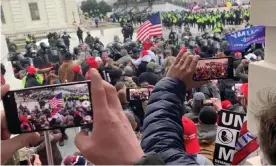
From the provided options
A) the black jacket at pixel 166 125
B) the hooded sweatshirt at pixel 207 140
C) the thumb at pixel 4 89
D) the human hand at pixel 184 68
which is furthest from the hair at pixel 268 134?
the hooded sweatshirt at pixel 207 140

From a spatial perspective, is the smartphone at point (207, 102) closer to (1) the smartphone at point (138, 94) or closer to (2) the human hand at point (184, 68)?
(1) the smartphone at point (138, 94)

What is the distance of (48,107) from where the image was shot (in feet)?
3.38

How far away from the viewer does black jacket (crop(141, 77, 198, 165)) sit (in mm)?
1057

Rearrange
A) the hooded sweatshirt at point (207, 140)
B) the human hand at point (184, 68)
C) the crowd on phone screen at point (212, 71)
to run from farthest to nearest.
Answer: the hooded sweatshirt at point (207, 140) < the crowd on phone screen at point (212, 71) < the human hand at point (184, 68)

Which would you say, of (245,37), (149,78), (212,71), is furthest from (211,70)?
(245,37)

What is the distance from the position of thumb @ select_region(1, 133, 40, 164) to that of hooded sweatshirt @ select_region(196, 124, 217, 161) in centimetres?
Result: 153

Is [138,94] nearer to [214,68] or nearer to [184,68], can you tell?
[214,68]

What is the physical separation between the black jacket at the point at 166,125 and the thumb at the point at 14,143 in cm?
35

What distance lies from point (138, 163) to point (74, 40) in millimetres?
20831

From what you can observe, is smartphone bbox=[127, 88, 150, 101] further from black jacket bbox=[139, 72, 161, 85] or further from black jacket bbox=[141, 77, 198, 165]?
black jacket bbox=[139, 72, 161, 85]

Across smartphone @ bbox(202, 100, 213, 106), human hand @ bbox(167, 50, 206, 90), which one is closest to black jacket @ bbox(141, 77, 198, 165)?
human hand @ bbox(167, 50, 206, 90)

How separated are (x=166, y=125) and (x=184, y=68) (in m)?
0.31

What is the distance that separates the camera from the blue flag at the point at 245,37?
5.43m

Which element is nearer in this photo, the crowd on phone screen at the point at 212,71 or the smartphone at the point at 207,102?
the crowd on phone screen at the point at 212,71
